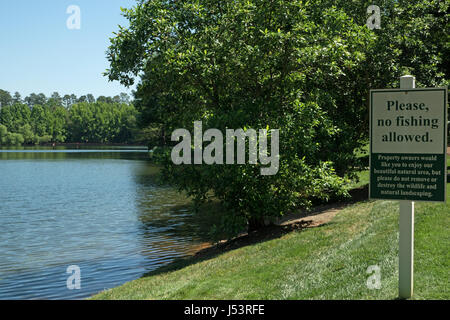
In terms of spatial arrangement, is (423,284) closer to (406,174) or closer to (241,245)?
(406,174)

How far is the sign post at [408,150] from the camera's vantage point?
732 centimetres

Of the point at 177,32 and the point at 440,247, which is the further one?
the point at 177,32

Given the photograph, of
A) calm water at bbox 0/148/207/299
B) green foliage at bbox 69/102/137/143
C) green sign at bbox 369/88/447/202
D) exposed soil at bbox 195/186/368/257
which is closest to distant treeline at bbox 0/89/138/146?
green foliage at bbox 69/102/137/143

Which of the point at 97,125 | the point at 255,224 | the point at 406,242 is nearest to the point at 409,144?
the point at 406,242

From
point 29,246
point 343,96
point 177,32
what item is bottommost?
point 29,246

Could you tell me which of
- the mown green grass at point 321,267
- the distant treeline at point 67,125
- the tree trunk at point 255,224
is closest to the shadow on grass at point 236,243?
the tree trunk at point 255,224

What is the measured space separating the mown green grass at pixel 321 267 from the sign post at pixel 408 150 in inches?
49.0

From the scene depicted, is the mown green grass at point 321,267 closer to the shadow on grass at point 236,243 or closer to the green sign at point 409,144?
the shadow on grass at point 236,243

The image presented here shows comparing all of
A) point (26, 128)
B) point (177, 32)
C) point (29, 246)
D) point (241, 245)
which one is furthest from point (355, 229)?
point (26, 128)

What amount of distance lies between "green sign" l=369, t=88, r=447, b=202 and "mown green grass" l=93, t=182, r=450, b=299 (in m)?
1.76

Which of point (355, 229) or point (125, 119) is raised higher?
point (125, 119)

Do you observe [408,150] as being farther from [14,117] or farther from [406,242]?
[14,117]

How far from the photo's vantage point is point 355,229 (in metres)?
13.8

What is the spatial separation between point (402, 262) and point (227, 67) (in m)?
9.93
